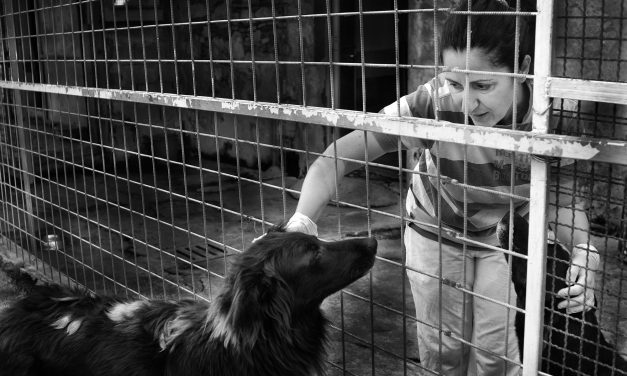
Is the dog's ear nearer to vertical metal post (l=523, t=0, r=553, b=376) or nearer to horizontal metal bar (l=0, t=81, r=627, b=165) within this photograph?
horizontal metal bar (l=0, t=81, r=627, b=165)

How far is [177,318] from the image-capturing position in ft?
8.84

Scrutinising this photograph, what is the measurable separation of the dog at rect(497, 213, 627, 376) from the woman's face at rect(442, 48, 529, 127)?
34 cm

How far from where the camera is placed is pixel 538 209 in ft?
6.15

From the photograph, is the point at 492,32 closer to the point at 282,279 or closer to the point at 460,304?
the point at 282,279

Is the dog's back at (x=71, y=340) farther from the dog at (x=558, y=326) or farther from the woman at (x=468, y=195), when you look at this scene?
the dog at (x=558, y=326)

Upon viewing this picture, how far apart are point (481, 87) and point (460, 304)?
3.41 feet

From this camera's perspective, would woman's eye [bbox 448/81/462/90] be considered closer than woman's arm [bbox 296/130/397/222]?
Yes

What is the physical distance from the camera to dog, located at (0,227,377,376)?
233 cm

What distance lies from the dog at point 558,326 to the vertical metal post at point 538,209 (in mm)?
82

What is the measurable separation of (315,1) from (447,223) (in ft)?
20.3

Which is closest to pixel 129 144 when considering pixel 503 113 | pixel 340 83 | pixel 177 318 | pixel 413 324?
pixel 340 83

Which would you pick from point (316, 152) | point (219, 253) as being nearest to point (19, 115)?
point (219, 253)

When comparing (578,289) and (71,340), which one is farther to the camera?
(71,340)

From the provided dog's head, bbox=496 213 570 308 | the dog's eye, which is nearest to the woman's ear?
dog's head, bbox=496 213 570 308
